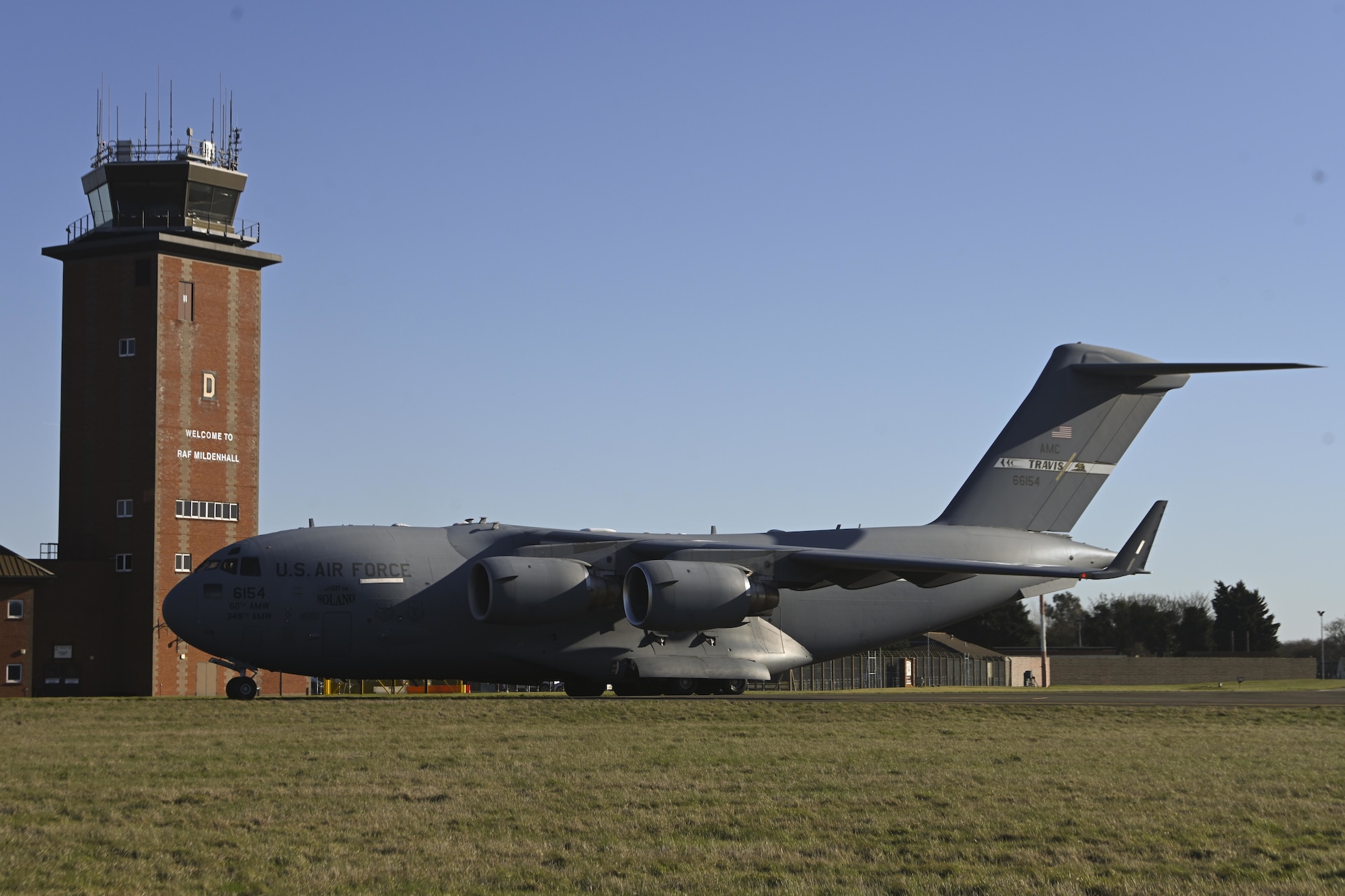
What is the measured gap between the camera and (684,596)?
26.4 metres

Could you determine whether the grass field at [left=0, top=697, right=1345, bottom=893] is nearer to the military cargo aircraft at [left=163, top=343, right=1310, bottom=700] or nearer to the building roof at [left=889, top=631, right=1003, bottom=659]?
the military cargo aircraft at [left=163, top=343, right=1310, bottom=700]

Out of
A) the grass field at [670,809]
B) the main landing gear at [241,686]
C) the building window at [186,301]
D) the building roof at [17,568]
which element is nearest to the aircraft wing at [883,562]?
the main landing gear at [241,686]

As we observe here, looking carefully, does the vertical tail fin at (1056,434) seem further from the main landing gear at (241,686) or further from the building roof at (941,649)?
the building roof at (941,649)

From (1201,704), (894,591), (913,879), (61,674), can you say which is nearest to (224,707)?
(894,591)

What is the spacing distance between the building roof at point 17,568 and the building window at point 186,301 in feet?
31.8

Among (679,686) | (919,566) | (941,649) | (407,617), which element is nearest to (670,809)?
(407,617)

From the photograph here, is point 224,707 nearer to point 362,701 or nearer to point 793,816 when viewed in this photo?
point 362,701

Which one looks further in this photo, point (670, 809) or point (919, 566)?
point (919, 566)

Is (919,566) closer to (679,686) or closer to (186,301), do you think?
(679,686)

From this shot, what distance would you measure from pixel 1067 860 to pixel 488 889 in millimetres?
3255

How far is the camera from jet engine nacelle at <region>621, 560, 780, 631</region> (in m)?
Result: 26.3

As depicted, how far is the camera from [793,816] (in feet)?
32.5

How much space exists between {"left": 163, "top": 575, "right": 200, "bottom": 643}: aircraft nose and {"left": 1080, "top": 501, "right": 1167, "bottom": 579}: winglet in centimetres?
1681

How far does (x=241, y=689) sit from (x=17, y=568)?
69.7 ft
